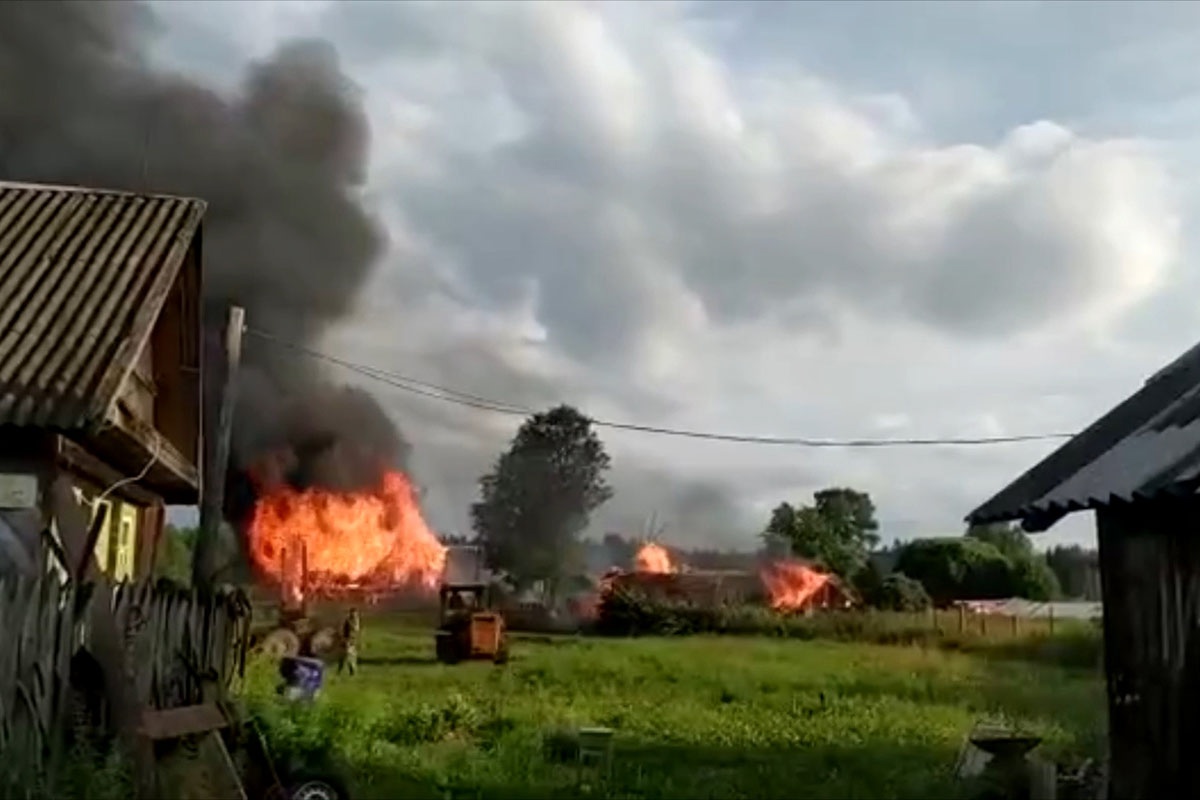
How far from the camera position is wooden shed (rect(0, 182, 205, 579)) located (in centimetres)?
991

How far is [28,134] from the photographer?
25.5 meters

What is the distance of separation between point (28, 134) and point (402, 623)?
20.8 m

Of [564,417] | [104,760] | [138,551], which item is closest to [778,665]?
[138,551]

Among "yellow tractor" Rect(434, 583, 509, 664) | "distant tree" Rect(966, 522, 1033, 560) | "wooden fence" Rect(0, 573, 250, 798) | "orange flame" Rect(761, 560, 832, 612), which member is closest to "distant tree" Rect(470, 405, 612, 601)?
"orange flame" Rect(761, 560, 832, 612)

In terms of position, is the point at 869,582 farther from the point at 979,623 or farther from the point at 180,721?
the point at 180,721

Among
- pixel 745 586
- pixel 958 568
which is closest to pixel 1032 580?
pixel 958 568

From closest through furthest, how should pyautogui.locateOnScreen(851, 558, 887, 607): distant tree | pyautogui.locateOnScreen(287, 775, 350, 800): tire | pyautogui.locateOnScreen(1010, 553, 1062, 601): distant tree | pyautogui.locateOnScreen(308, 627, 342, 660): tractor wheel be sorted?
1. pyautogui.locateOnScreen(287, 775, 350, 800): tire
2. pyautogui.locateOnScreen(308, 627, 342, 660): tractor wheel
3. pyautogui.locateOnScreen(851, 558, 887, 607): distant tree
4. pyautogui.locateOnScreen(1010, 553, 1062, 601): distant tree

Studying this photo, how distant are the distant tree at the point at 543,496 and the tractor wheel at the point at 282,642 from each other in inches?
1346

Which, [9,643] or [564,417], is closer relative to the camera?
[9,643]

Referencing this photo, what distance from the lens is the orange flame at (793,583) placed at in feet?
168

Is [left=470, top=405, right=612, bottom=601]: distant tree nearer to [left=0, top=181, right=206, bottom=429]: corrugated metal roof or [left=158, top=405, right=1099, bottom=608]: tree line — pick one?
[left=158, top=405, right=1099, bottom=608]: tree line

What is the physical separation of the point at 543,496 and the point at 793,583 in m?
14.7

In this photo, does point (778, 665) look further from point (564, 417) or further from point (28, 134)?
point (564, 417)

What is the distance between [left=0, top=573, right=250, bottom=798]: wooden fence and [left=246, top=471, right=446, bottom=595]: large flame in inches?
Result: 794
